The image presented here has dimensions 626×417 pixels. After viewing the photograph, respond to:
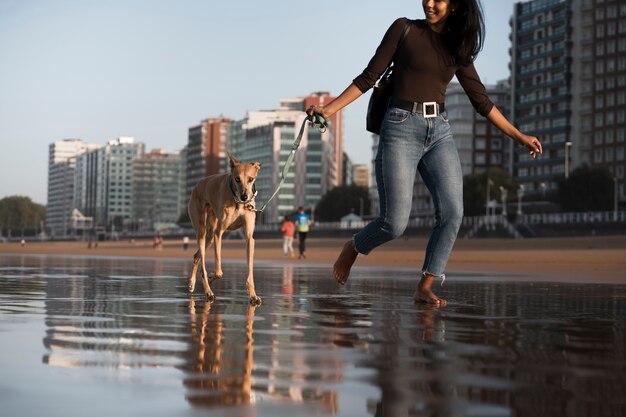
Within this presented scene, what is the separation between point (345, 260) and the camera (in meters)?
8.80

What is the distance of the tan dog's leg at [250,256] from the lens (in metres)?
8.72

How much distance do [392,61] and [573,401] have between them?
4.94 meters

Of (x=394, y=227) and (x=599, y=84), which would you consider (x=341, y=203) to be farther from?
(x=394, y=227)

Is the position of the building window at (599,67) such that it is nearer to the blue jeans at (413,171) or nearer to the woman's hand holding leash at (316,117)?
the blue jeans at (413,171)

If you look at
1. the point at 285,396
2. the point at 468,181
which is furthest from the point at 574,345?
the point at 468,181

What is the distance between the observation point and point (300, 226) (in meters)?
34.7

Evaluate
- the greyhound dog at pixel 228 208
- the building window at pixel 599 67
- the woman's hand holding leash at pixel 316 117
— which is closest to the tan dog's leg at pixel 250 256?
the greyhound dog at pixel 228 208

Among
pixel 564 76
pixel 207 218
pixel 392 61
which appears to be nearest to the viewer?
pixel 392 61

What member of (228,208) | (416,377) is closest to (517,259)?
(228,208)

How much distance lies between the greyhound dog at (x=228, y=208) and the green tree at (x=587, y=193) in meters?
108

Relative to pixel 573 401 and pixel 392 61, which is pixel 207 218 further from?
pixel 573 401

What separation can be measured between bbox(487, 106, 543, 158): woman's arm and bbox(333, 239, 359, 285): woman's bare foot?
5.27ft

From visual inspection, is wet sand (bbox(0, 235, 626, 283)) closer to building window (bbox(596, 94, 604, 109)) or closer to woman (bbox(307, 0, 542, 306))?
woman (bbox(307, 0, 542, 306))

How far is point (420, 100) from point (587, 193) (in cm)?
11079
